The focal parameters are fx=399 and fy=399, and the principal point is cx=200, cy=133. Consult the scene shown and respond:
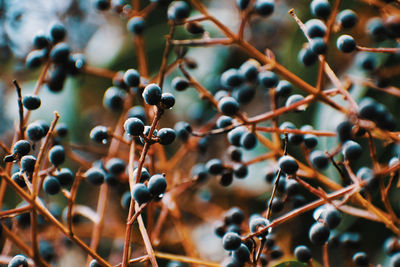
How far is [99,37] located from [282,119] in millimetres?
919

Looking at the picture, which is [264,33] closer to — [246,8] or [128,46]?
[128,46]

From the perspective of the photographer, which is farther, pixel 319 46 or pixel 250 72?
pixel 250 72

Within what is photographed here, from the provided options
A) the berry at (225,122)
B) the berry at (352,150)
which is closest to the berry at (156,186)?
the berry at (225,122)

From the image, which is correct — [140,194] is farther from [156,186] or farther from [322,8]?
[322,8]

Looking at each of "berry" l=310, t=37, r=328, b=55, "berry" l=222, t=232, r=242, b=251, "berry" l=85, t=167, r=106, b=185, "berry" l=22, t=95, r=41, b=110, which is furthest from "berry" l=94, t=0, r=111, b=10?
"berry" l=222, t=232, r=242, b=251

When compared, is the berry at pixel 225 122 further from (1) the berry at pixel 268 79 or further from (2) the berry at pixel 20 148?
(2) the berry at pixel 20 148

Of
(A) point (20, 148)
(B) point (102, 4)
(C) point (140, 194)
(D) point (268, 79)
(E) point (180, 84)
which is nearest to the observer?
(C) point (140, 194)

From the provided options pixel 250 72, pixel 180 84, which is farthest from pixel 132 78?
pixel 250 72

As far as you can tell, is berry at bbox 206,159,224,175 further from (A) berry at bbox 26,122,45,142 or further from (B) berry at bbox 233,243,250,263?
(A) berry at bbox 26,122,45,142

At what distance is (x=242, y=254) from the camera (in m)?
0.70

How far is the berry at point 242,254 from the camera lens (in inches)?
27.5

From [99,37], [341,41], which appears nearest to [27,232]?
[99,37]

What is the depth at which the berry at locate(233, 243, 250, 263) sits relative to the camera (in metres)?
0.70

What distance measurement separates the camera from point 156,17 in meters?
1.75
